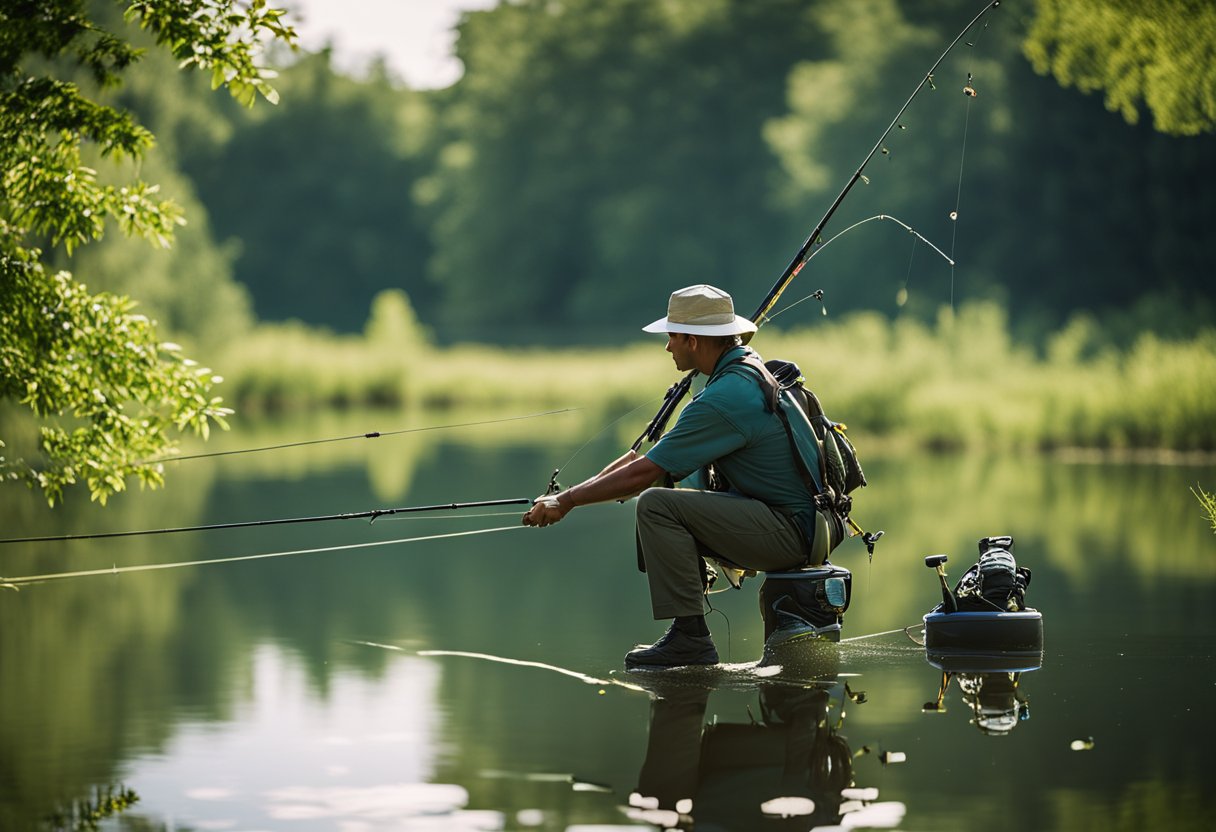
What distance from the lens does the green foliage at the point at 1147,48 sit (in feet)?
43.8

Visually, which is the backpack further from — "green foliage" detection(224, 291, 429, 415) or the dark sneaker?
"green foliage" detection(224, 291, 429, 415)

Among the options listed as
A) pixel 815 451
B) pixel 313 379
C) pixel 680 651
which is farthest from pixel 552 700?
pixel 313 379

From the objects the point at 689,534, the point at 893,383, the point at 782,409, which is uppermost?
the point at 893,383

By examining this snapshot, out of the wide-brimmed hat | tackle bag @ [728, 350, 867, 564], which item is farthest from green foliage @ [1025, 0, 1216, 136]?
the wide-brimmed hat

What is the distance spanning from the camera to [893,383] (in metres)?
24.7

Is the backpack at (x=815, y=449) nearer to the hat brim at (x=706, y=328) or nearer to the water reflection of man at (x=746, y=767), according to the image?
the hat brim at (x=706, y=328)

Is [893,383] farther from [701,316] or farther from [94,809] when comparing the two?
[94,809]

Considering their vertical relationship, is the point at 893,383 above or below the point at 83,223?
above

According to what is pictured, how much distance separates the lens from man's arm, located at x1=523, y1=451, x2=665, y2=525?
Answer: 263 inches

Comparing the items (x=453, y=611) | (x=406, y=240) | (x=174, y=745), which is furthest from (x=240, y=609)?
(x=406, y=240)

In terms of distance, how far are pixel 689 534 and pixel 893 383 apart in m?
18.3

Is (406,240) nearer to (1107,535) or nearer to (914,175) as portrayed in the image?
(914,175)

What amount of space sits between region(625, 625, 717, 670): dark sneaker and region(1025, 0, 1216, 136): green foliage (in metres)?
8.14

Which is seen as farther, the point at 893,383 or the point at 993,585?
the point at 893,383
